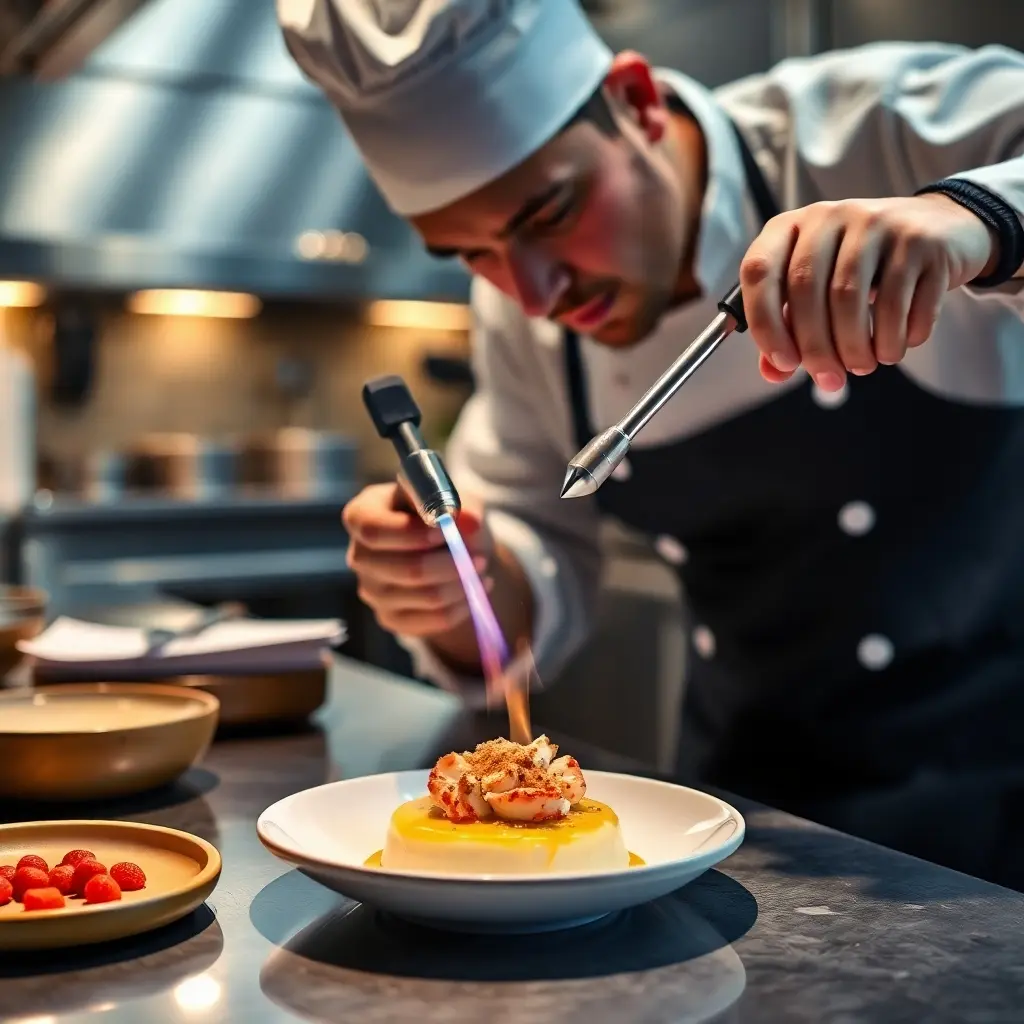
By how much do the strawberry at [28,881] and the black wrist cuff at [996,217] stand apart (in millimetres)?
847

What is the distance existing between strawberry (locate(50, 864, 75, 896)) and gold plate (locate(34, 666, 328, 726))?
0.60 metres

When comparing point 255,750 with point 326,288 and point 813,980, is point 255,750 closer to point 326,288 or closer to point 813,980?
point 813,980

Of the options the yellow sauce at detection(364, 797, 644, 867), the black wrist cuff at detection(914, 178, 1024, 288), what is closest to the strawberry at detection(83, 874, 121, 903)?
the yellow sauce at detection(364, 797, 644, 867)

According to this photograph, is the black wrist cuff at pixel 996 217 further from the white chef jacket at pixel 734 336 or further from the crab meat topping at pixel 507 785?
the crab meat topping at pixel 507 785

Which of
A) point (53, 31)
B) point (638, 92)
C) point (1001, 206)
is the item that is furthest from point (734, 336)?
point (53, 31)

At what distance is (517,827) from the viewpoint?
2.85ft

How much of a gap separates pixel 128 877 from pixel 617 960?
32 centimetres

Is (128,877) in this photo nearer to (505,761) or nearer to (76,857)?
(76,857)

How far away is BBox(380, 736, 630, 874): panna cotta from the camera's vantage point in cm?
83

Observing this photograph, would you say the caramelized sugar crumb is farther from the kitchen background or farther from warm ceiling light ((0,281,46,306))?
warm ceiling light ((0,281,46,306))

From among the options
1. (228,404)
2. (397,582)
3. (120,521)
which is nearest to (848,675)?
(397,582)

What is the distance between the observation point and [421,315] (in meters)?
5.04

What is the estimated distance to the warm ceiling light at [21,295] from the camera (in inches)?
169

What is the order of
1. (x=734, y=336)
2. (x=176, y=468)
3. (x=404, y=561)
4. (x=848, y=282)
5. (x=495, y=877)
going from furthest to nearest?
(x=176, y=468) → (x=734, y=336) → (x=404, y=561) → (x=848, y=282) → (x=495, y=877)
